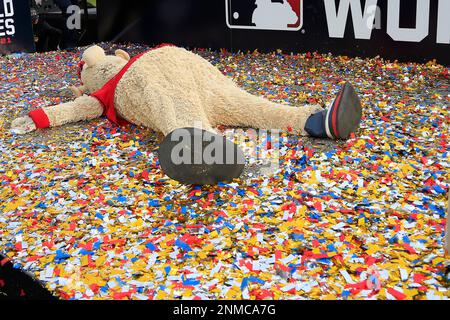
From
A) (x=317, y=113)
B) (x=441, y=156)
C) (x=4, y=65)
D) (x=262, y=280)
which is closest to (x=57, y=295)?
(x=262, y=280)

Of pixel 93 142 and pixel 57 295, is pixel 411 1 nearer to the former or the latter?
pixel 93 142

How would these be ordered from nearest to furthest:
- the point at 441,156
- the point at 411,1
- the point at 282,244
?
the point at 282,244, the point at 441,156, the point at 411,1

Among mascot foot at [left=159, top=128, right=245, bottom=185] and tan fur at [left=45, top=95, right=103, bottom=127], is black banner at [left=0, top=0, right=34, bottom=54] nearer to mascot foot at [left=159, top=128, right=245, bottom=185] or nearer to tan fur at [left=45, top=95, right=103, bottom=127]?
tan fur at [left=45, top=95, right=103, bottom=127]

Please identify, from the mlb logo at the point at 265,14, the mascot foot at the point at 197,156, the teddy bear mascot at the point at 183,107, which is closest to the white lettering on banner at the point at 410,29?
the mlb logo at the point at 265,14

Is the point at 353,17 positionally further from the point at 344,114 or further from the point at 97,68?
the point at 97,68

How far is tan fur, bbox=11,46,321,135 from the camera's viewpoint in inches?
69.2

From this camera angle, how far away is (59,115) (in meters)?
2.07

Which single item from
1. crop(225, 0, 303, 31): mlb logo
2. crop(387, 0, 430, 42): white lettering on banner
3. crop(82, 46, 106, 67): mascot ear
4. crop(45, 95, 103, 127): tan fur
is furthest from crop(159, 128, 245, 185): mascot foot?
crop(225, 0, 303, 31): mlb logo

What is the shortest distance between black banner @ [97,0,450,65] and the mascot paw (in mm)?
1662

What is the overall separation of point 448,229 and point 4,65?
10.4 feet

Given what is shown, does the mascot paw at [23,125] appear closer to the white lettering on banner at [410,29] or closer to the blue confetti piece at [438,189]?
the blue confetti piece at [438,189]

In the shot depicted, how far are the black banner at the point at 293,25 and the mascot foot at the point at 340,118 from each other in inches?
45.7

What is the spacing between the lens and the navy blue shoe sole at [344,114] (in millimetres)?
1672
